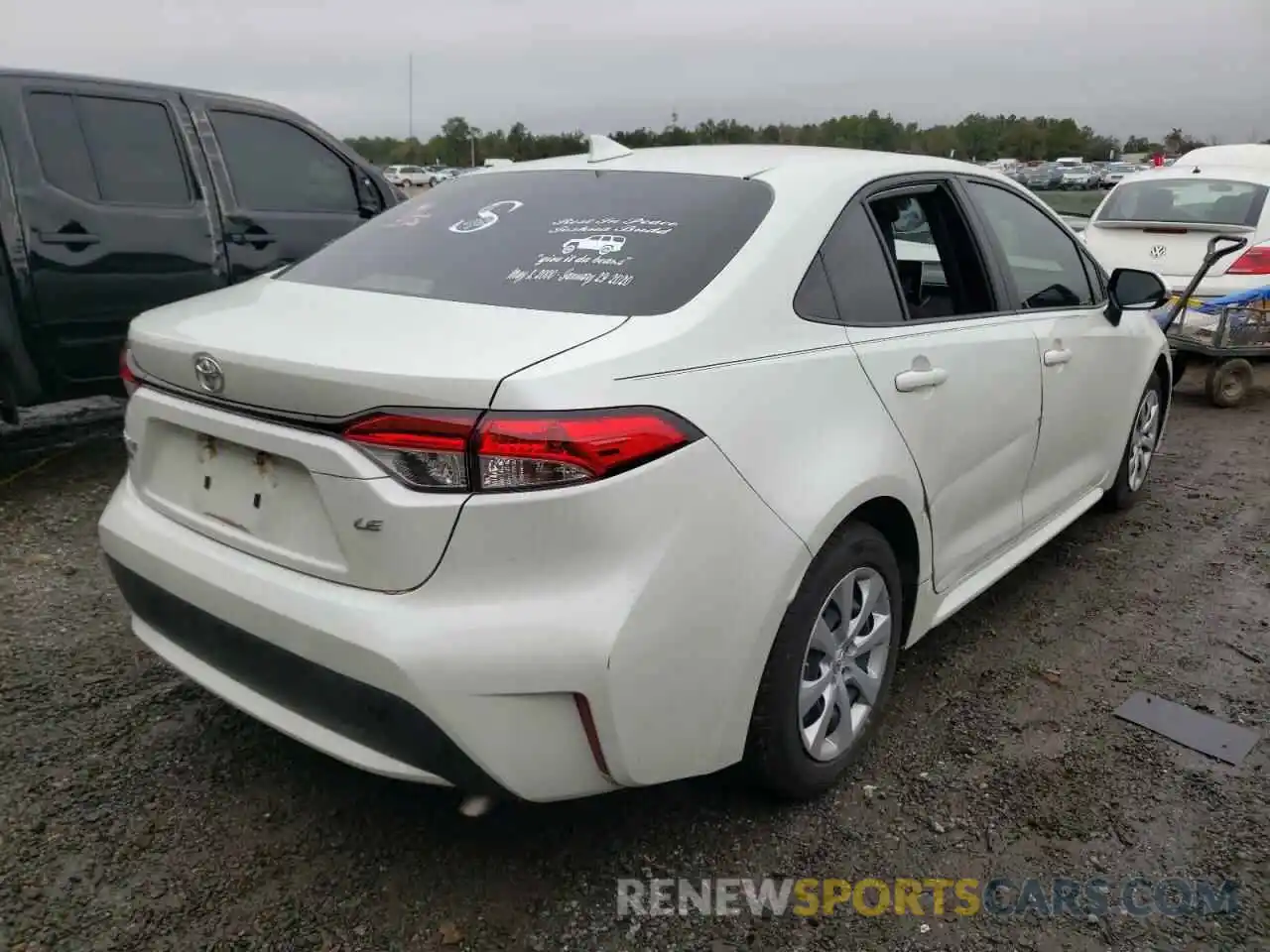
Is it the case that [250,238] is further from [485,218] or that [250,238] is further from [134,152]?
[485,218]

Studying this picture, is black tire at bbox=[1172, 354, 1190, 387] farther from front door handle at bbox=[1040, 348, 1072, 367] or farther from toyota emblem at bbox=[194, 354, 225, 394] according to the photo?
toyota emblem at bbox=[194, 354, 225, 394]

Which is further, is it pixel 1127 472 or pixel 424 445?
pixel 1127 472

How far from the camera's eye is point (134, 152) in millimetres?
5121

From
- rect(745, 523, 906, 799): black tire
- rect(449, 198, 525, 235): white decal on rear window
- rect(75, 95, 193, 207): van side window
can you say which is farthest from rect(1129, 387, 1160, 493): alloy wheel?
rect(75, 95, 193, 207): van side window

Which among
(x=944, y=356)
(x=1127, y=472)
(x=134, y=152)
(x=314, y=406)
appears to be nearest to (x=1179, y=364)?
(x=1127, y=472)

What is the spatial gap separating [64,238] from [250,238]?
987 mm

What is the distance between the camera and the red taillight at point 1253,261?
7.13 m

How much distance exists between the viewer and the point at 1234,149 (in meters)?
9.70

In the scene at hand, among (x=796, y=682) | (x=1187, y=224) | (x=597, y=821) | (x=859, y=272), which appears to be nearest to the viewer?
(x=796, y=682)

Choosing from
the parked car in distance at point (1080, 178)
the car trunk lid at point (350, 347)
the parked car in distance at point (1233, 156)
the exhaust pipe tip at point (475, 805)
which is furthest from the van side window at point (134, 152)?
the parked car in distance at point (1080, 178)

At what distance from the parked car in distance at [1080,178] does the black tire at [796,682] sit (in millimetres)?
17289

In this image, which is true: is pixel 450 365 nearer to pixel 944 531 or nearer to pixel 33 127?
pixel 944 531

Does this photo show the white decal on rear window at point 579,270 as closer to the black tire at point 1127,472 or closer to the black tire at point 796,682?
the black tire at point 796,682

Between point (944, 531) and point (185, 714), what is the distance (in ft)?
7.32
